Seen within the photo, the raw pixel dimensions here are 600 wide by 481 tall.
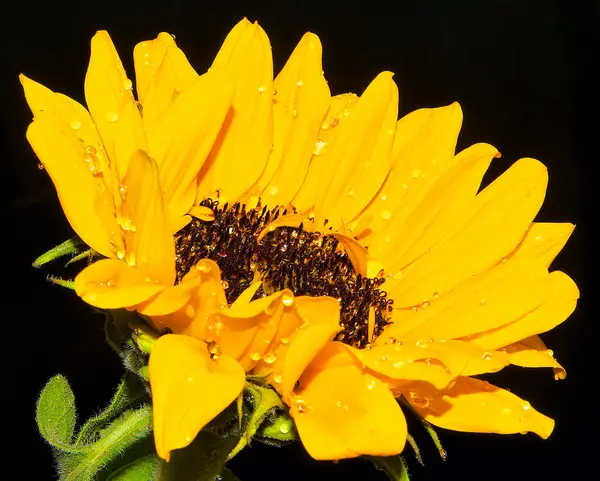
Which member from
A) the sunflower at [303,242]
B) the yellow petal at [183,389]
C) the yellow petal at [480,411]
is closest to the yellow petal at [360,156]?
the sunflower at [303,242]

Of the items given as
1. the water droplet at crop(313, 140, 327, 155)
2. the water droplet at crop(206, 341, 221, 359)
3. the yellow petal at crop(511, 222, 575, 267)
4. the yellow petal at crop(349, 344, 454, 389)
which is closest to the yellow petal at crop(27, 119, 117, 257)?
the water droplet at crop(206, 341, 221, 359)

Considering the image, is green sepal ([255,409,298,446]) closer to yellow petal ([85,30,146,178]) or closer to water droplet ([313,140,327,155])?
yellow petal ([85,30,146,178])

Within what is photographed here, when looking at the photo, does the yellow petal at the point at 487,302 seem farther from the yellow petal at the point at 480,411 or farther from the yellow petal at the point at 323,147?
the yellow petal at the point at 323,147

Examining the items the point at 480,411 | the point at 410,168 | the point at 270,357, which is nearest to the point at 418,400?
the point at 480,411

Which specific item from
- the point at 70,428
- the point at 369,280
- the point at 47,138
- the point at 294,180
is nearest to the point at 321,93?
the point at 294,180

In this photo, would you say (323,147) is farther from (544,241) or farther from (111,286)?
(111,286)

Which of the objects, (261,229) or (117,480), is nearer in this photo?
(117,480)

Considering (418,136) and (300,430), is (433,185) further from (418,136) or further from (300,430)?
(300,430)
